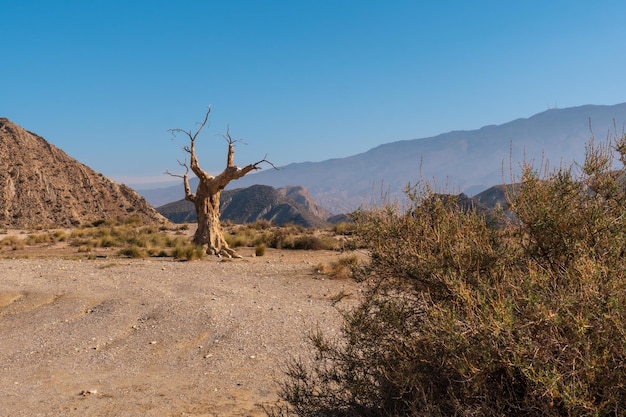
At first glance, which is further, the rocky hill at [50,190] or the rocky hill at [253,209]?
the rocky hill at [253,209]

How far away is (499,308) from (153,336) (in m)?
7.14

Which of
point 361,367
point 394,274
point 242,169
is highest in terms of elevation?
point 242,169

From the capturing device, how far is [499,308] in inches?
122

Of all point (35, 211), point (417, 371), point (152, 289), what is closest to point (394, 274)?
point (417, 371)

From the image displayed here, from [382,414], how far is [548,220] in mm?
2055

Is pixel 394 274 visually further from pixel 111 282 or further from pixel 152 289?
pixel 111 282

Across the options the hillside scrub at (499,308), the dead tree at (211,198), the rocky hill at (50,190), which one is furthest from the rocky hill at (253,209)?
the hillside scrub at (499,308)

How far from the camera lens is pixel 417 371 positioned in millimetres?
3727

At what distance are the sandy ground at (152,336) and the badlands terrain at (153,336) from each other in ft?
0.06

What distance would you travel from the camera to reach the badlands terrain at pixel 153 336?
6.38m

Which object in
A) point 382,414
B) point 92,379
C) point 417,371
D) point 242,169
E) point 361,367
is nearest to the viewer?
point 417,371

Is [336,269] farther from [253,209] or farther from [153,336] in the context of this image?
[253,209]

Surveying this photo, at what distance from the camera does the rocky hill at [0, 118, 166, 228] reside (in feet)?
142

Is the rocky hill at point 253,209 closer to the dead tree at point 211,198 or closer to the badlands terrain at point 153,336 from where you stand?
the dead tree at point 211,198
